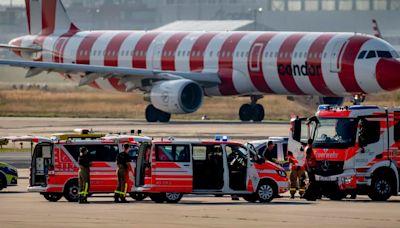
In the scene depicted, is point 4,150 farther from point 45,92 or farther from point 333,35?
point 45,92

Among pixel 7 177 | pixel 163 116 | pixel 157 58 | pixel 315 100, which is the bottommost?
pixel 7 177

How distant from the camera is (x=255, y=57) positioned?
63.4m

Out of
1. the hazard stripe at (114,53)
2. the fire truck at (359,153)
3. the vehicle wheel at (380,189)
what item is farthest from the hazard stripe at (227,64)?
the vehicle wheel at (380,189)

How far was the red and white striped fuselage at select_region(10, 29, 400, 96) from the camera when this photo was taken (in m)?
59.6

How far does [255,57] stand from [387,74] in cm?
713

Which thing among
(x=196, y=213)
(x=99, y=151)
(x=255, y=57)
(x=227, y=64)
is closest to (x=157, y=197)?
(x=99, y=151)

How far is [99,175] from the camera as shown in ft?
104

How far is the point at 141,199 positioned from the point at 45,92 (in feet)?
190

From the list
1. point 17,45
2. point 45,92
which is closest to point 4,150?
point 17,45

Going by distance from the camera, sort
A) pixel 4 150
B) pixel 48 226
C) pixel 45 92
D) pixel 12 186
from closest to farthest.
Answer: pixel 48 226, pixel 12 186, pixel 4 150, pixel 45 92

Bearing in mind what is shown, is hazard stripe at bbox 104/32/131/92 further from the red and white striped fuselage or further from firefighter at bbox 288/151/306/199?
firefighter at bbox 288/151/306/199

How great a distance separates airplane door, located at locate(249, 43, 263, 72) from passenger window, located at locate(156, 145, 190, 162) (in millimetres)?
32673

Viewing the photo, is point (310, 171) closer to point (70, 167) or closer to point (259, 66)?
point (70, 167)

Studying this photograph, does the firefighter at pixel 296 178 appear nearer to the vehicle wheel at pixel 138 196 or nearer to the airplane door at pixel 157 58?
the vehicle wheel at pixel 138 196
